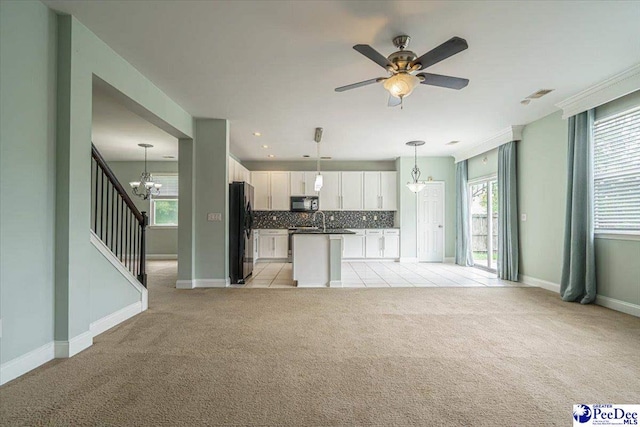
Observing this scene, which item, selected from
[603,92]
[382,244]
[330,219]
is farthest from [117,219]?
[382,244]

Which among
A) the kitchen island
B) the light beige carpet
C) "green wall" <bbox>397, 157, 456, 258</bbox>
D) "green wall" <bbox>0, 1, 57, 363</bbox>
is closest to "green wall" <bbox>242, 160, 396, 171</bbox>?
"green wall" <bbox>397, 157, 456, 258</bbox>

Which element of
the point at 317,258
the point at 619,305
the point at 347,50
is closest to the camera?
the point at 347,50

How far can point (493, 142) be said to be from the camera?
6.15 m

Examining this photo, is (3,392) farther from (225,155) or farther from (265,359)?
(225,155)

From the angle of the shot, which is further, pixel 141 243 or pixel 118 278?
pixel 141 243

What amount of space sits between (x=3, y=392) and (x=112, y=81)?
8.71ft

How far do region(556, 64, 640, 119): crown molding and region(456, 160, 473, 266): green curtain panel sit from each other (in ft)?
10.2

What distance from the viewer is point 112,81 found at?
3041mm

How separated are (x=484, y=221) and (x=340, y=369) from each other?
19.7 ft

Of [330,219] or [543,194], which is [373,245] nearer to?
[330,219]

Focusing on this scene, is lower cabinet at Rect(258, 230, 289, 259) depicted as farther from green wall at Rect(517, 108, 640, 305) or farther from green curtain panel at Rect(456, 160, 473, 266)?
green wall at Rect(517, 108, 640, 305)

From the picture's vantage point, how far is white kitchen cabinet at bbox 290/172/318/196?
8.49m

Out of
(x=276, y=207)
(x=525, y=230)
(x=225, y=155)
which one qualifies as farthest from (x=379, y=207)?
(x=225, y=155)

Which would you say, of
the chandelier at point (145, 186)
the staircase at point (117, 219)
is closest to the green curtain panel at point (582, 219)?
the staircase at point (117, 219)
